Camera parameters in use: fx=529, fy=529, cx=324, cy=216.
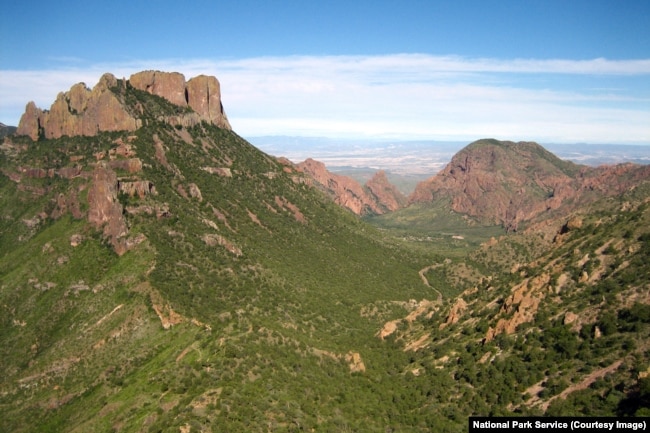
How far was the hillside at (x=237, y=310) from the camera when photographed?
73938 millimetres

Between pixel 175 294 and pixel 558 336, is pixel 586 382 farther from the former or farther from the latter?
pixel 175 294

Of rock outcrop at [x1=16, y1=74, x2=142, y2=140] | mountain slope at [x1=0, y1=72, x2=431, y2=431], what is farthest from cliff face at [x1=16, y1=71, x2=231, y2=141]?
mountain slope at [x1=0, y1=72, x2=431, y2=431]

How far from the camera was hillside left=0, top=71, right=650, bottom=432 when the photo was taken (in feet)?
243

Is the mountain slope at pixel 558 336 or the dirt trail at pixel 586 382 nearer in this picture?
the mountain slope at pixel 558 336

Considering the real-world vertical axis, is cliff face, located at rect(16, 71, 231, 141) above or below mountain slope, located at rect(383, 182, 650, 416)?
above

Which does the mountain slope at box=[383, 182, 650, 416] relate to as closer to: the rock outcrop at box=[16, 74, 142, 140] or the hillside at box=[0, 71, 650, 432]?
the hillside at box=[0, 71, 650, 432]

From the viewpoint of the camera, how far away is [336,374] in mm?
93375

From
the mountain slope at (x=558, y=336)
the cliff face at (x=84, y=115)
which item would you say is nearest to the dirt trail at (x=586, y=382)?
the mountain slope at (x=558, y=336)

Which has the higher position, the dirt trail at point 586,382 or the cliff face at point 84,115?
the cliff face at point 84,115

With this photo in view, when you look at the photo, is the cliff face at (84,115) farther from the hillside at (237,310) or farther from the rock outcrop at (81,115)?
the hillside at (237,310)

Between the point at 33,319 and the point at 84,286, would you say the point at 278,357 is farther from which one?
the point at 33,319

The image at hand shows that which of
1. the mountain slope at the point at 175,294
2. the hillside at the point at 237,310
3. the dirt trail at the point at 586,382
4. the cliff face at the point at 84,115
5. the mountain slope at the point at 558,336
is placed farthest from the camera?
the cliff face at the point at 84,115

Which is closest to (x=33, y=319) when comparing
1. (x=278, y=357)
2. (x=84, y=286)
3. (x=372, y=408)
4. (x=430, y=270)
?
(x=84, y=286)

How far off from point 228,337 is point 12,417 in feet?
127
